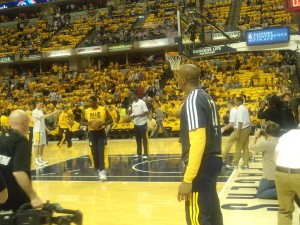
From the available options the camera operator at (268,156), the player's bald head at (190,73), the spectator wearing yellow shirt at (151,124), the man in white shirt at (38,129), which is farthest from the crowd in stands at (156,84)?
the player's bald head at (190,73)

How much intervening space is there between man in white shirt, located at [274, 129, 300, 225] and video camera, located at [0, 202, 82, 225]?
2090 millimetres

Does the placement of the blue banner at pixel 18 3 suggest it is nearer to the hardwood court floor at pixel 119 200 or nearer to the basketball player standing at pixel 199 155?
the hardwood court floor at pixel 119 200

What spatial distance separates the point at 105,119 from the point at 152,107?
1161cm

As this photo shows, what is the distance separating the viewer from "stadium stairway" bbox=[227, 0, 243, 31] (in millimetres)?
26097

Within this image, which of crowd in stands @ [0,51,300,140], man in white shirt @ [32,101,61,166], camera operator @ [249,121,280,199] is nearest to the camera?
camera operator @ [249,121,280,199]

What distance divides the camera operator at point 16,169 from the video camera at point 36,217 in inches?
8.2

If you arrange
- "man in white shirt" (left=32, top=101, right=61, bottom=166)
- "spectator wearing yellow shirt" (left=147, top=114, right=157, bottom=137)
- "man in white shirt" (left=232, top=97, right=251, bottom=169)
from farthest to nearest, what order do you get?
1. "spectator wearing yellow shirt" (left=147, top=114, right=157, bottom=137)
2. "man in white shirt" (left=32, top=101, right=61, bottom=166)
3. "man in white shirt" (left=232, top=97, right=251, bottom=169)

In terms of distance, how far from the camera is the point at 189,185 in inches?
138

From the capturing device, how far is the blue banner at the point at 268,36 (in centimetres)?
898

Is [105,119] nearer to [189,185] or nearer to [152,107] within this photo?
[189,185]

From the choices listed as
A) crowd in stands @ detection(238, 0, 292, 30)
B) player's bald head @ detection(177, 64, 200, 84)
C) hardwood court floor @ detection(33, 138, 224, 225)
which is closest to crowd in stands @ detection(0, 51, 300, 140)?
→ crowd in stands @ detection(238, 0, 292, 30)

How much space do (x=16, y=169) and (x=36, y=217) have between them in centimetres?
51

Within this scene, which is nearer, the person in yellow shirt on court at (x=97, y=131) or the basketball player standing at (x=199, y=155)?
the basketball player standing at (x=199, y=155)

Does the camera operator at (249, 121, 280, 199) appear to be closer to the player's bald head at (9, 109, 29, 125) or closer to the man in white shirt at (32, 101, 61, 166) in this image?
the player's bald head at (9, 109, 29, 125)
